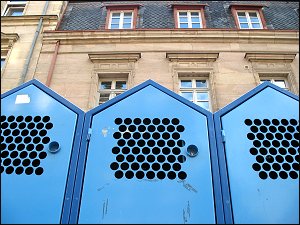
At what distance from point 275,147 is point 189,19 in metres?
9.24

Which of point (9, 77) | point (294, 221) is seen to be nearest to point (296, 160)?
point (294, 221)

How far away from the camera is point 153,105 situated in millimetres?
5445

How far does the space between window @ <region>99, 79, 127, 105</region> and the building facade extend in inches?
1.3

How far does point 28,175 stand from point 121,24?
9.47 metres

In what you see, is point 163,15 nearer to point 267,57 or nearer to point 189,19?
point 189,19

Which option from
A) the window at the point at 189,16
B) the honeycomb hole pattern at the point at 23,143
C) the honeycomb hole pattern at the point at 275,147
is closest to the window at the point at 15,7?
the window at the point at 189,16

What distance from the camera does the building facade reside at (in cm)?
1059

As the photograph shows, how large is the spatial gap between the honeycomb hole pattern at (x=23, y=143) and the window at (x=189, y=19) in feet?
28.9

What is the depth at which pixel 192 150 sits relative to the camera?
489 cm

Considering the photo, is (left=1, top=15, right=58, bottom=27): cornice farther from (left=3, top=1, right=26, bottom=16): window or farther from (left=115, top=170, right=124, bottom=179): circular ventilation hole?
(left=115, top=170, right=124, bottom=179): circular ventilation hole

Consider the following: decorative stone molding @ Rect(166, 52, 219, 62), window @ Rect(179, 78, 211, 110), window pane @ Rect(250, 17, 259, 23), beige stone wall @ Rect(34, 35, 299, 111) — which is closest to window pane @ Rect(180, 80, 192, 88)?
window @ Rect(179, 78, 211, 110)

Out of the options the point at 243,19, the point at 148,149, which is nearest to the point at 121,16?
the point at 243,19

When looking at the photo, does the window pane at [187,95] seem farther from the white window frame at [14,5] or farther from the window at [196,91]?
the white window frame at [14,5]

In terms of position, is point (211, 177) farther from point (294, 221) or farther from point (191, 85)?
point (191, 85)
